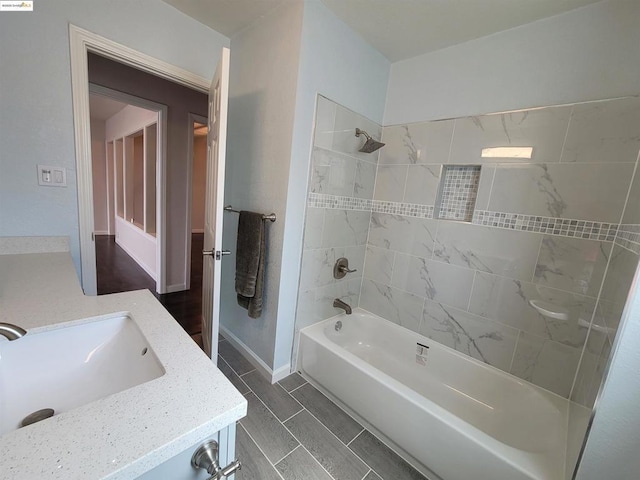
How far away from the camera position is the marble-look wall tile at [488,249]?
4.91 feet

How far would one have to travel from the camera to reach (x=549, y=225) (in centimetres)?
143

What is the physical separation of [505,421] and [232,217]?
226 cm

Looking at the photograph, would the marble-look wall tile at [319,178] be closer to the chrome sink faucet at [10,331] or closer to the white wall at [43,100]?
the white wall at [43,100]

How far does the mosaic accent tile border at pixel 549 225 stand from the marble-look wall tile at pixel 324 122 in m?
1.07

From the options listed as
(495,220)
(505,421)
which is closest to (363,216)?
(495,220)

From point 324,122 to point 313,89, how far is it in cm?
20

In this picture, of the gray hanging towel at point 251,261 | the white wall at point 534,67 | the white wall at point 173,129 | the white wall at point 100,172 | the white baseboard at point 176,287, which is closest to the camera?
the white wall at point 534,67

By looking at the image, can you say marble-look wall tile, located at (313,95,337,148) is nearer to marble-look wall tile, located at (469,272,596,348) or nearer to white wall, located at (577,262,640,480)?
marble-look wall tile, located at (469,272,596,348)

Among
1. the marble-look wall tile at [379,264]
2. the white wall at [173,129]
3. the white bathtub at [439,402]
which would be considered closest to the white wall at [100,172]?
the white wall at [173,129]

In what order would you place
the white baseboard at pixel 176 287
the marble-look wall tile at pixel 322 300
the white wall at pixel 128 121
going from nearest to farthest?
1. the marble-look wall tile at pixel 322 300
2. the white baseboard at pixel 176 287
3. the white wall at pixel 128 121

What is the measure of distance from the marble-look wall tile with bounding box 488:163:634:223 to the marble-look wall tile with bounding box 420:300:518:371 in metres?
0.72

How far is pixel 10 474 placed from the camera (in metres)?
0.38

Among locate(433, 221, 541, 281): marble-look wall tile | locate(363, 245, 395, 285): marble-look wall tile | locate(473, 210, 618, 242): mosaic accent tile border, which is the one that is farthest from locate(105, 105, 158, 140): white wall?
locate(473, 210, 618, 242): mosaic accent tile border

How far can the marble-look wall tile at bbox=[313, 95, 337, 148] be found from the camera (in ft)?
5.32
